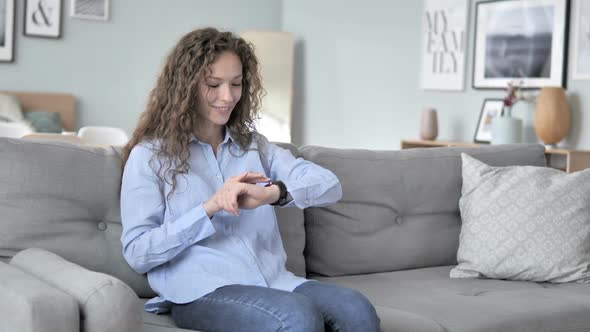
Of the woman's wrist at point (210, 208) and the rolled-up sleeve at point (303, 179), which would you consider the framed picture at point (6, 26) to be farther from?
the woman's wrist at point (210, 208)

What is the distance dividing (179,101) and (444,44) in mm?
4343

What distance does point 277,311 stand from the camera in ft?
6.29

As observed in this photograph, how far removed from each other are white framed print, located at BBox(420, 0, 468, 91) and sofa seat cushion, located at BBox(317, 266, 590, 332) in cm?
360

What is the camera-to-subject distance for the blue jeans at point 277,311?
75.0 inches

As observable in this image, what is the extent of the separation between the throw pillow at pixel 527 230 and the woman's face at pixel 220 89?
3.31ft

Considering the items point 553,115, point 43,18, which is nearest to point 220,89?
point 553,115

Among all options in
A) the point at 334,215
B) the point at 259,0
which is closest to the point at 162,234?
the point at 334,215

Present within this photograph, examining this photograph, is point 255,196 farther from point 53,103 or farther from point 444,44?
point 53,103

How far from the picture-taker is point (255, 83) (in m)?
2.42

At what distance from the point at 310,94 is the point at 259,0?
1.15m

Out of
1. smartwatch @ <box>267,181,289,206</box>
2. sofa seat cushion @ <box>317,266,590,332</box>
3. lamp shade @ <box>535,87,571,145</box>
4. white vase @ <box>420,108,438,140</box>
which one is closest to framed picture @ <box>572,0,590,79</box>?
Answer: lamp shade @ <box>535,87,571,145</box>

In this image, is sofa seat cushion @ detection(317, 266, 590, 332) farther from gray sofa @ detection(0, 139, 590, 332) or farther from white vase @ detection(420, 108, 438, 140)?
white vase @ detection(420, 108, 438, 140)

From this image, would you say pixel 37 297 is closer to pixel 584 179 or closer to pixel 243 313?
pixel 243 313

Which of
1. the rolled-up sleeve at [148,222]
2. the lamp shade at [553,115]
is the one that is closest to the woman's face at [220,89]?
the rolled-up sleeve at [148,222]
